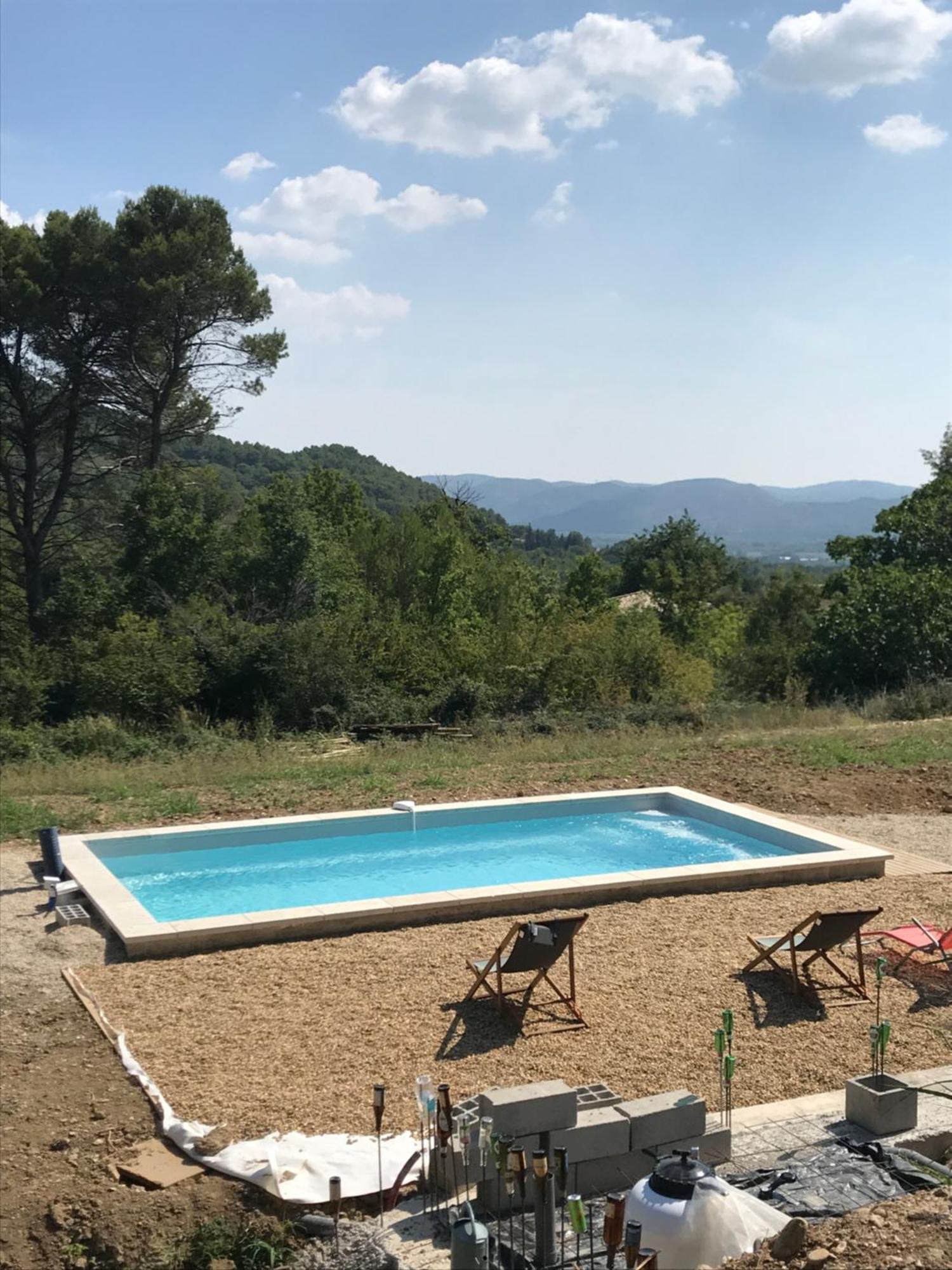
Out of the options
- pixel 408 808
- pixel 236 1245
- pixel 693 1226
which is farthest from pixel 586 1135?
pixel 408 808

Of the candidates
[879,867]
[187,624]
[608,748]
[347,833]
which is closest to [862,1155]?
[879,867]

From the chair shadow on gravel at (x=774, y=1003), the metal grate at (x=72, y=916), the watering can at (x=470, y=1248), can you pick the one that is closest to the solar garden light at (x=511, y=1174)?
the watering can at (x=470, y=1248)

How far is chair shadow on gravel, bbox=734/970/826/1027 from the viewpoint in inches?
264

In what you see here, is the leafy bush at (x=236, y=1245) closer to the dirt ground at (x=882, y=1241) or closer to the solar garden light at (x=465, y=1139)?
the solar garden light at (x=465, y=1139)

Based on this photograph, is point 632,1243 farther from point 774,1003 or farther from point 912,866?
point 912,866

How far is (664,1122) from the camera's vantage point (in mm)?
4625

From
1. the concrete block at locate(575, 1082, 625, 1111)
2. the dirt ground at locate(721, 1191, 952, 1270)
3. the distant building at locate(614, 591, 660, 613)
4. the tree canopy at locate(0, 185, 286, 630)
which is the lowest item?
the concrete block at locate(575, 1082, 625, 1111)

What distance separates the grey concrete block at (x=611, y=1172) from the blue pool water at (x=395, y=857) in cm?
634

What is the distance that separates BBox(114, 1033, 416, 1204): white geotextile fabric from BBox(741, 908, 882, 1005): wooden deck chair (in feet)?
9.94

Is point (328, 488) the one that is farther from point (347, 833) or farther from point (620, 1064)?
point (620, 1064)

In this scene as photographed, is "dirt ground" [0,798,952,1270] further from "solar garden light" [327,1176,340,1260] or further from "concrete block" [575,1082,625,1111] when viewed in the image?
"concrete block" [575,1082,625,1111]

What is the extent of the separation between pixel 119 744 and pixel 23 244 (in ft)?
47.3

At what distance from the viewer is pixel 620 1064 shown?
19.8 ft

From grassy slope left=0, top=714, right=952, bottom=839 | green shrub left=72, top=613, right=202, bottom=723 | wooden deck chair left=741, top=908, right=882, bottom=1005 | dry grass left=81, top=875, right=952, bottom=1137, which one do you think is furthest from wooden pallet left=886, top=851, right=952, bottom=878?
green shrub left=72, top=613, right=202, bottom=723
